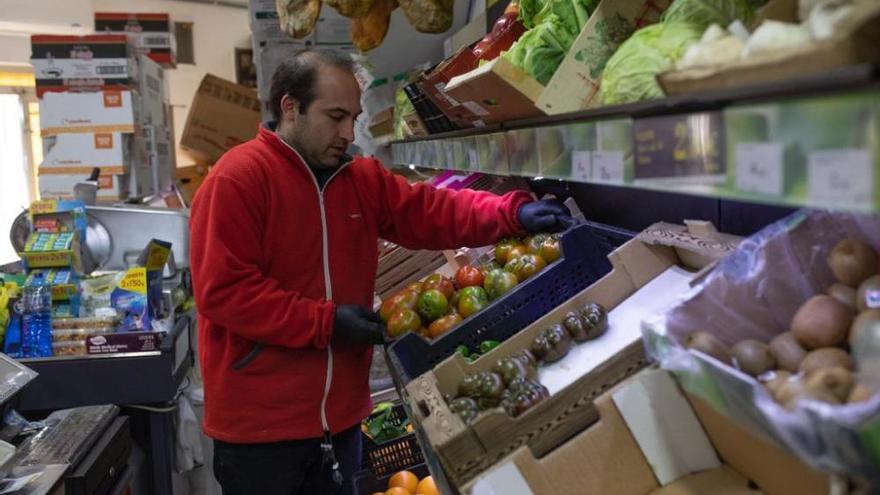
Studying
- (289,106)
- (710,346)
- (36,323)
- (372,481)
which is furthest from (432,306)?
(36,323)

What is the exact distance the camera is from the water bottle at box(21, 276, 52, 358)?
302 centimetres

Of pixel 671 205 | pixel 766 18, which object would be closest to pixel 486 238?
pixel 671 205

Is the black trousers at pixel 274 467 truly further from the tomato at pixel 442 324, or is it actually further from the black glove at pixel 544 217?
the black glove at pixel 544 217

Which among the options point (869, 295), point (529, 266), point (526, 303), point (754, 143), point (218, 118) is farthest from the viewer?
point (218, 118)

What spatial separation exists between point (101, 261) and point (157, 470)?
4.00 ft

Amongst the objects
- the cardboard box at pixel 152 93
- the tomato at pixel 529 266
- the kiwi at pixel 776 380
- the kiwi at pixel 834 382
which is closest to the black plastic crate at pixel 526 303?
the tomato at pixel 529 266

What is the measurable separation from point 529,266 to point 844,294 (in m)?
1.06

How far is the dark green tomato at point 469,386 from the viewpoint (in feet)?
5.16

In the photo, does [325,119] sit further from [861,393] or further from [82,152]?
[82,152]

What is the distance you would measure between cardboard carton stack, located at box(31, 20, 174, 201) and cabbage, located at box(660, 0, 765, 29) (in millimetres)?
4852

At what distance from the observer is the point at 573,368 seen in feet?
5.28

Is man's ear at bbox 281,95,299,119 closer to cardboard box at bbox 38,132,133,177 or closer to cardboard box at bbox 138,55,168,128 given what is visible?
cardboard box at bbox 38,132,133,177

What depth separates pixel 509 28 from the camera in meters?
2.07

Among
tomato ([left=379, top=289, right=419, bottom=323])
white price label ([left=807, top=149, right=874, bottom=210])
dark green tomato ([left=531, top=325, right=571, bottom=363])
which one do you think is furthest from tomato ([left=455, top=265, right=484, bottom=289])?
white price label ([left=807, top=149, right=874, bottom=210])
